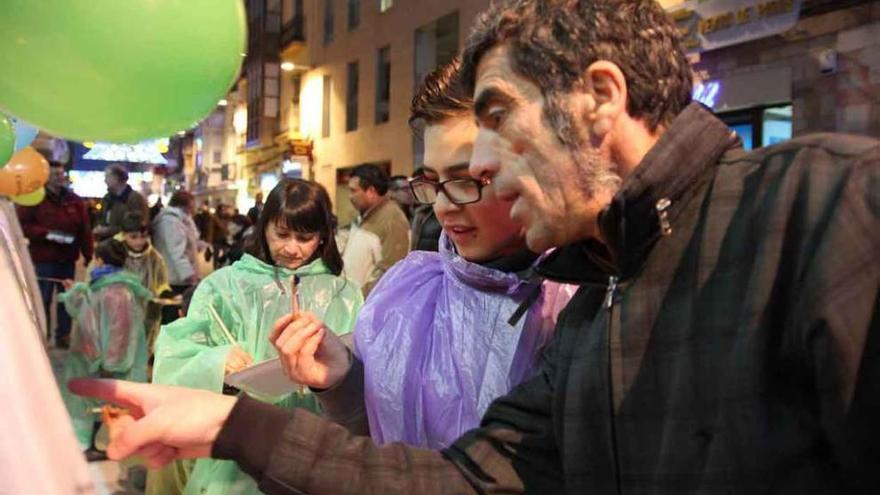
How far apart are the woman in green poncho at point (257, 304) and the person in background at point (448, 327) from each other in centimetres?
71

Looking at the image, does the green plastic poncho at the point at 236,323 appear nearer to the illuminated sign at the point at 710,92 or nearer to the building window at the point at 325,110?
the illuminated sign at the point at 710,92

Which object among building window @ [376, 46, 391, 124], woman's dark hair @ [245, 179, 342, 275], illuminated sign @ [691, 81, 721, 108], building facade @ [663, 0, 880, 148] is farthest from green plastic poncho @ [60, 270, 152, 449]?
building window @ [376, 46, 391, 124]

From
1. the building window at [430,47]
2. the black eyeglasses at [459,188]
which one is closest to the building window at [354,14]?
the building window at [430,47]

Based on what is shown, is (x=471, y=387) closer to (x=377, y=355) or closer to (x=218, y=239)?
(x=377, y=355)

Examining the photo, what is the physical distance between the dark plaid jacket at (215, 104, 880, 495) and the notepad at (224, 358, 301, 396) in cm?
60

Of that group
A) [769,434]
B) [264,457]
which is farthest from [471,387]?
[769,434]

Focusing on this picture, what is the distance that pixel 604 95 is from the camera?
3.73 ft

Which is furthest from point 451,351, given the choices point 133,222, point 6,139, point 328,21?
point 328,21

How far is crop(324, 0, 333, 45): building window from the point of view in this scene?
18969 millimetres

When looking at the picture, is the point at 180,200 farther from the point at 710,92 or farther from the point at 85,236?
the point at 710,92

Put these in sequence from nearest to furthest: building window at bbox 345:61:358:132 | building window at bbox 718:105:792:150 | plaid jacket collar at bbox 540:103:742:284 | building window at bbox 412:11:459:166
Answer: plaid jacket collar at bbox 540:103:742:284 < building window at bbox 718:105:792:150 < building window at bbox 412:11:459:166 < building window at bbox 345:61:358:132

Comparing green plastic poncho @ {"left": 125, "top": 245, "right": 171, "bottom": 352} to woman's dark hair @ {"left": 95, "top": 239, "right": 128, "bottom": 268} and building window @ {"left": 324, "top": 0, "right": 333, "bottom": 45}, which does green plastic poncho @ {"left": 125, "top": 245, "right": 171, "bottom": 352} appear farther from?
building window @ {"left": 324, "top": 0, "right": 333, "bottom": 45}

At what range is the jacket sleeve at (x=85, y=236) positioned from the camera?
732cm

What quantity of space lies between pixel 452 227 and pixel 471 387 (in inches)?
13.3
